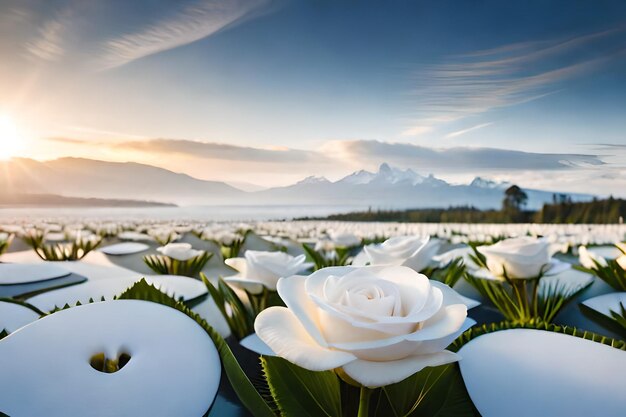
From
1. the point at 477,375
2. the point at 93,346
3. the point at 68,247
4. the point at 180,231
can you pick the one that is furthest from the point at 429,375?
the point at 180,231

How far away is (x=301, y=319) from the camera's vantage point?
0.18 meters

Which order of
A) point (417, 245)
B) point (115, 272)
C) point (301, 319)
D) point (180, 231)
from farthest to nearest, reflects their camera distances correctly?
point (180, 231) → point (115, 272) → point (417, 245) → point (301, 319)

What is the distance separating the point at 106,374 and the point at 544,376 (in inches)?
9.6

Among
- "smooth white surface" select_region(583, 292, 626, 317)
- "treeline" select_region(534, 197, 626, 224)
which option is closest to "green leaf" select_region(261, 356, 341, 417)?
"smooth white surface" select_region(583, 292, 626, 317)

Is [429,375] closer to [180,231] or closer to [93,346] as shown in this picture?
[93,346]

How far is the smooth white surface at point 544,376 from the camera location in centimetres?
23

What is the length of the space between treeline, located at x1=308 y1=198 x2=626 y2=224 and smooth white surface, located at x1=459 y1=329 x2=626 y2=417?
2.12 metres

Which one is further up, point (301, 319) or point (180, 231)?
point (301, 319)

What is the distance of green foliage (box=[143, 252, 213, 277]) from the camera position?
0.85m

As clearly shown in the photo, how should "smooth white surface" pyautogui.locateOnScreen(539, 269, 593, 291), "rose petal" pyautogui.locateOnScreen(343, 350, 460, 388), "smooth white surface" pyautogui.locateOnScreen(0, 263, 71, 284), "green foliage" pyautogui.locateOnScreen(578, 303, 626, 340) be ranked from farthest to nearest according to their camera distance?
"smooth white surface" pyautogui.locateOnScreen(539, 269, 593, 291) → "smooth white surface" pyautogui.locateOnScreen(0, 263, 71, 284) → "green foliage" pyautogui.locateOnScreen(578, 303, 626, 340) → "rose petal" pyautogui.locateOnScreen(343, 350, 460, 388)

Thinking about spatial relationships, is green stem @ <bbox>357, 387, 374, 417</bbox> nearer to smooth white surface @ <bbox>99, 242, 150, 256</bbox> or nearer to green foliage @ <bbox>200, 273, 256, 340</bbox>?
green foliage @ <bbox>200, 273, 256, 340</bbox>

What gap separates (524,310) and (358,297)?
1.60 feet

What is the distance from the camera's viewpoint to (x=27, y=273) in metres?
0.56

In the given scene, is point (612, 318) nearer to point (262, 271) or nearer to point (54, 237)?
point (262, 271)
